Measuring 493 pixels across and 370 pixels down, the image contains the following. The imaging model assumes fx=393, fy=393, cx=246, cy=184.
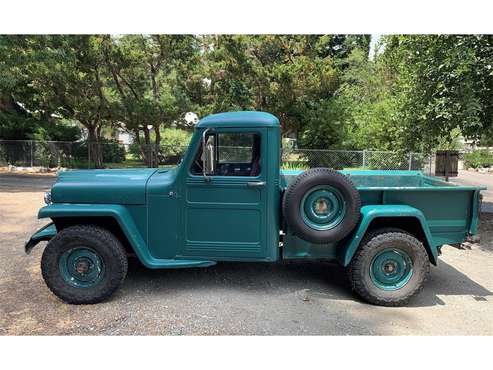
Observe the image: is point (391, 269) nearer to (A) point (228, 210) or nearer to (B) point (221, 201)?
(A) point (228, 210)

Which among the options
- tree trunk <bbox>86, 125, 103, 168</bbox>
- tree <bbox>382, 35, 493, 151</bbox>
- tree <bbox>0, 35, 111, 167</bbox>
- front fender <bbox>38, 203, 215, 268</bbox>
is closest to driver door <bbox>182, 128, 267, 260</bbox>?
front fender <bbox>38, 203, 215, 268</bbox>

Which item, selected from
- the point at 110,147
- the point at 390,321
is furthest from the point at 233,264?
the point at 110,147

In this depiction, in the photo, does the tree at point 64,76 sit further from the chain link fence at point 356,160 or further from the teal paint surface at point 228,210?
the teal paint surface at point 228,210

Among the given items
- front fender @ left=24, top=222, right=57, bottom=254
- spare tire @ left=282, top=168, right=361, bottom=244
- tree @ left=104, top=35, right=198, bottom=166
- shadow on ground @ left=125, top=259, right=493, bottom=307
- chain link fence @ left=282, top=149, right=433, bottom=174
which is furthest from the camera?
tree @ left=104, top=35, right=198, bottom=166

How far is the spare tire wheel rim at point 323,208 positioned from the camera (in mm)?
4293

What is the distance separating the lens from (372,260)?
175 inches

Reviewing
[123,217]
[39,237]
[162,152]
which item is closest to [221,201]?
[123,217]

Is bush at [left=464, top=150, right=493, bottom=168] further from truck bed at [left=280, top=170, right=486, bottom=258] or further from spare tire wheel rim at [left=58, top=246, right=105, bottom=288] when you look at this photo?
spare tire wheel rim at [left=58, top=246, right=105, bottom=288]

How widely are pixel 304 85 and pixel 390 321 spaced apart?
46.1 feet

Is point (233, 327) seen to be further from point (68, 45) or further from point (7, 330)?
point (68, 45)

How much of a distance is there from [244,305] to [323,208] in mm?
1366

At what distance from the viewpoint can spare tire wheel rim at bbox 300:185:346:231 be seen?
4293 mm

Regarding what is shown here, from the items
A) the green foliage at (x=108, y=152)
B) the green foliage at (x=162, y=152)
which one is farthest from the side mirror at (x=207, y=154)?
the green foliage at (x=108, y=152)

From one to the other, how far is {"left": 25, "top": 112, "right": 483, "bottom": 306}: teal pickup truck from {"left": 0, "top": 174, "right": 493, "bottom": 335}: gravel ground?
1.00ft
